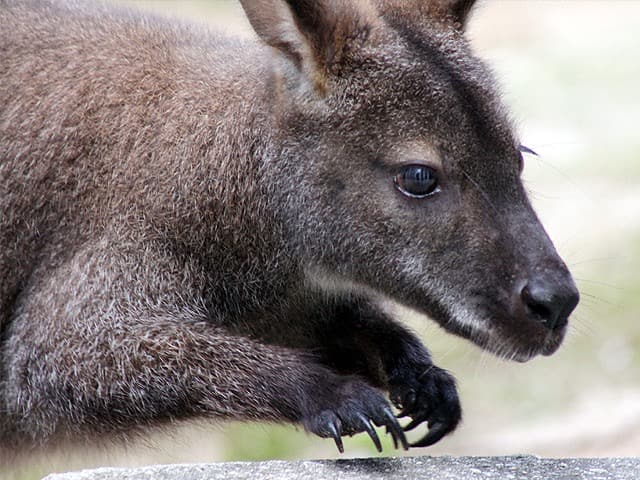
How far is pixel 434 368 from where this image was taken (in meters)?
6.05

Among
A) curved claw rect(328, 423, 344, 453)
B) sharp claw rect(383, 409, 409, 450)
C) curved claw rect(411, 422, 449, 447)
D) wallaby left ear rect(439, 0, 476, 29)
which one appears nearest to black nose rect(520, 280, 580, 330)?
sharp claw rect(383, 409, 409, 450)

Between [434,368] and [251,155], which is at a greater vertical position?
[251,155]

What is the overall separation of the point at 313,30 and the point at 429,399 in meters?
1.78

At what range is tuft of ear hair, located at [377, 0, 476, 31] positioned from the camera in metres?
5.89

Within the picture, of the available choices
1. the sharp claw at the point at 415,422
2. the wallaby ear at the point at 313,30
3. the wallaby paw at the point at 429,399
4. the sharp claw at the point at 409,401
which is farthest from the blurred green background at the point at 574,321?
Result: the wallaby ear at the point at 313,30

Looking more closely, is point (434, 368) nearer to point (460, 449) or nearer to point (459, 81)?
point (459, 81)

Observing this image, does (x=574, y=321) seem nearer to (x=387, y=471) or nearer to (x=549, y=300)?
(x=549, y=300)

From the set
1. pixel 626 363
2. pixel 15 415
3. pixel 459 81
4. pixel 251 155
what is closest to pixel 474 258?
pixel 459 81

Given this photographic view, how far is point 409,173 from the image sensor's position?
5.55 meters

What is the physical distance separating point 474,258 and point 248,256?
1.13 m

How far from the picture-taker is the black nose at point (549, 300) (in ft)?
17.1

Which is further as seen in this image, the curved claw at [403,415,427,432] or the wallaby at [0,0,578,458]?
the curved claw at [403,415,427,432]

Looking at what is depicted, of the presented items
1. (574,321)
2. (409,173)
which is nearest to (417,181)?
(409,173)

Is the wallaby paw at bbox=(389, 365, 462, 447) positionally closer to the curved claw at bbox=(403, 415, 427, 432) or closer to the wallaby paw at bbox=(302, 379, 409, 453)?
the curved claw at bbox=(403, 415, 427, 432)
